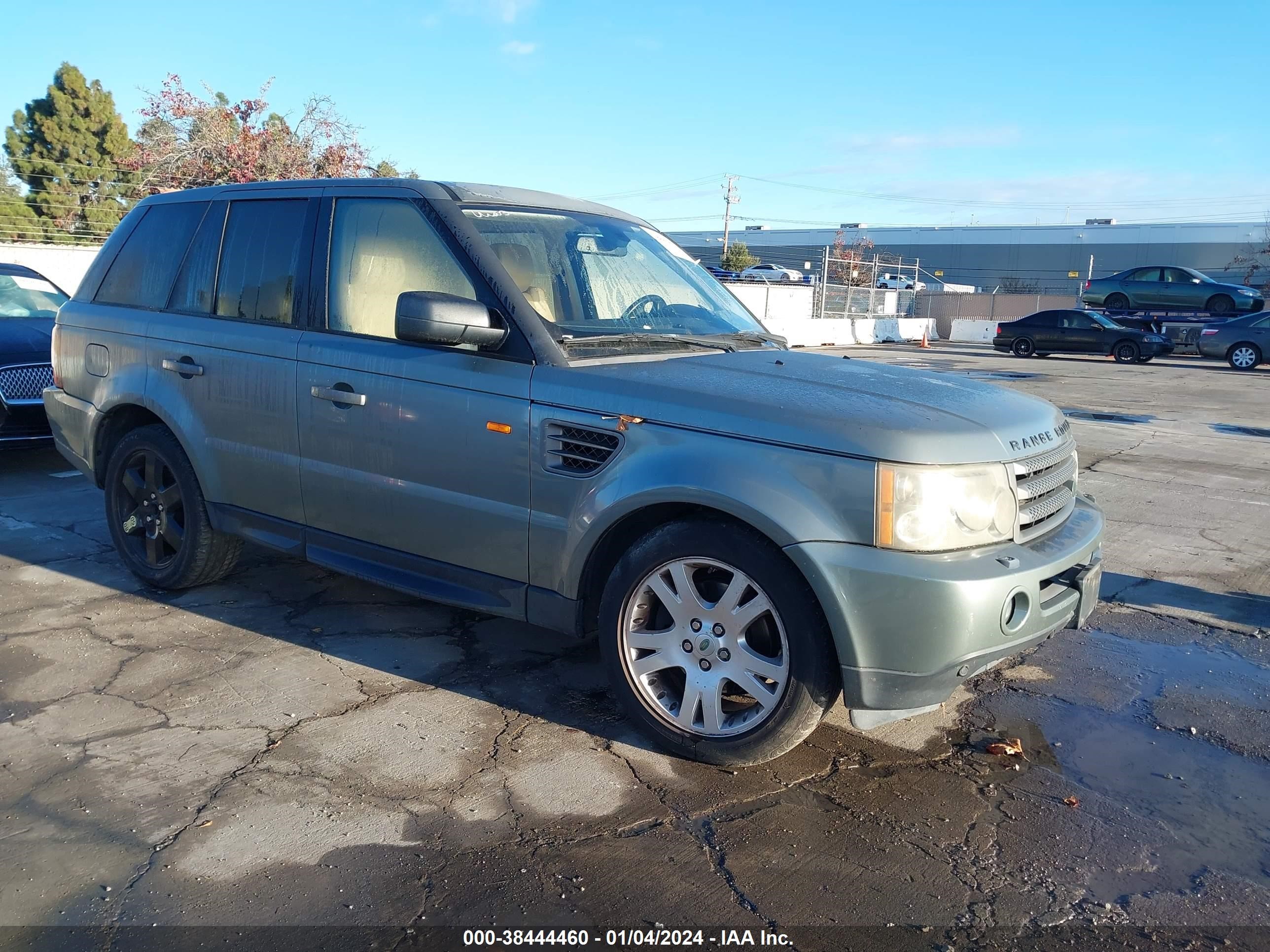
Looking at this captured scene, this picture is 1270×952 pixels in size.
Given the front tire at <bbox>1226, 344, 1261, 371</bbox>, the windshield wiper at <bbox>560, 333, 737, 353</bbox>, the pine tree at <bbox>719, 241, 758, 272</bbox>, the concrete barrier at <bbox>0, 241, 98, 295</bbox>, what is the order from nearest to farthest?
1. the windshield wiper at <bbox>560, 333, 737, 353</bbox>
2. the concrete barrier at <bbox>0, 241, 98, 295</bbox>
3. the front tire at <bbox>1226, 344, 1261, 371</bbox>
4. the pine tree at <bbox>719, 241, 758, 272</bbox>

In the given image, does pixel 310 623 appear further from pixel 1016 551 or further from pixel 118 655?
pixel 1016 551

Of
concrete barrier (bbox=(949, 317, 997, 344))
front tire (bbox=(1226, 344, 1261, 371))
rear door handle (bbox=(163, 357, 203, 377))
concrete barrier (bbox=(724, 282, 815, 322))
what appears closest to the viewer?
rear door handle (bbox=(163, 357, 203, 377))

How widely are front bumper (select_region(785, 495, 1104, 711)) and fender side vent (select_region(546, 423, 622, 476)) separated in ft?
2.48

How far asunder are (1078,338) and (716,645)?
2582 cm

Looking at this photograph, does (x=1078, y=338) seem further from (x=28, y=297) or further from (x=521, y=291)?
(x=521, y=291)

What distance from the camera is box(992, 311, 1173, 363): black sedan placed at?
83.2ft

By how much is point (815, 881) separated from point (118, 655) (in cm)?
313

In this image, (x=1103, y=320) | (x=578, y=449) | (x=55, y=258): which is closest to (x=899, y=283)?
(x=1103, y=320)

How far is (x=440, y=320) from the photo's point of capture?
356 cm

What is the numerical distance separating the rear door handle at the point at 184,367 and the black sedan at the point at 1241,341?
24307 mm

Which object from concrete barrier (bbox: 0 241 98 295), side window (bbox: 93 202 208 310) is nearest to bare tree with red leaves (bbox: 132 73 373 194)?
concrete barrier (bbox: 0 241 98 295)

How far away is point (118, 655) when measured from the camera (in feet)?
14.2

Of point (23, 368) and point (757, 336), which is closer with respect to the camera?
point (757, 336)

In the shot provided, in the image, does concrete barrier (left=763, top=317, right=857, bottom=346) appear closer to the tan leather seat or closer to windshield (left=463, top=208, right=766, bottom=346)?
windshield (left=463, top=208, right=766, bottom=346)
